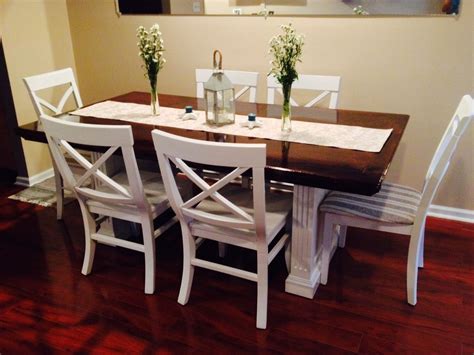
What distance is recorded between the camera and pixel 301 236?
83.1 inches

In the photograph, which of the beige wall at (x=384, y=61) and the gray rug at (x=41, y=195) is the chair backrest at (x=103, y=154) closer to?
the gray rug at (x=41, y=195)

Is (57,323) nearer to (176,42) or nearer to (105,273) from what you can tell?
(105,273)

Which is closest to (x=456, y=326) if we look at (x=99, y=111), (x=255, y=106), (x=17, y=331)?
(x=255, y=106)

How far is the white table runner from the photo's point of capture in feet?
6.77

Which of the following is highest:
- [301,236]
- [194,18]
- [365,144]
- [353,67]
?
[194,18]

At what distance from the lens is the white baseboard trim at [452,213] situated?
291 centimetres

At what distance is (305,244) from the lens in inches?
83.4

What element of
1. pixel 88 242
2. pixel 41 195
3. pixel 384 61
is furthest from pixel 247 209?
pixel 41 195

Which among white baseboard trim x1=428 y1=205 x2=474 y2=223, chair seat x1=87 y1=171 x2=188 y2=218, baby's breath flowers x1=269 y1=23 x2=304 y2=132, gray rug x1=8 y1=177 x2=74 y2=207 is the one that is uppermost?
baby's breath flowers x1=269 y1=23 x2=304 y2=132

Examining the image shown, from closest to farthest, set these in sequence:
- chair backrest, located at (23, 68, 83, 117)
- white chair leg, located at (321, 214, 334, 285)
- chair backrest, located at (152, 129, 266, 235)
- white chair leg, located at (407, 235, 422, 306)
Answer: chair backrest, located at (152, 129, 266, 235) → white chair leg, located at (407, 235, 422, 306) → white chair leg, located at (321, 214, 334, 285) → chair backrest, located at (23, 68, 83, 117)

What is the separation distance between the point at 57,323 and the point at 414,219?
169cm

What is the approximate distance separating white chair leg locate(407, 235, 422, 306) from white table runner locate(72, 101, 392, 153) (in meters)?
0.46

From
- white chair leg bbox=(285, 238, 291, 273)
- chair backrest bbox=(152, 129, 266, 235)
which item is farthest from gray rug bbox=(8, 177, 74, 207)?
white chair leg bbox=(285, 238, 291, 273)

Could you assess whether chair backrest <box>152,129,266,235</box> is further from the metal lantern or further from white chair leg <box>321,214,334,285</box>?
the metal lantern
